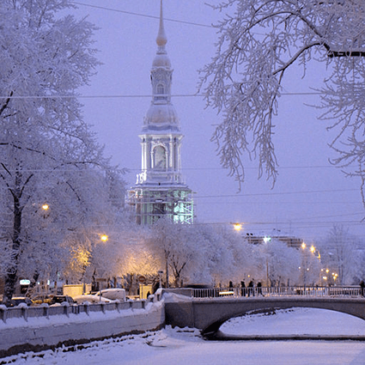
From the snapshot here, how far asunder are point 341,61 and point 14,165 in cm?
2039

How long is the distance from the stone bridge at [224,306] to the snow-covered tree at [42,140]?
17.9 meters

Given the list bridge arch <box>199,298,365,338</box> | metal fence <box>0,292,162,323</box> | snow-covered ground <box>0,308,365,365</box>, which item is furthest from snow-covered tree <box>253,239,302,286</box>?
metal fence <box>0,292,162,323</box>

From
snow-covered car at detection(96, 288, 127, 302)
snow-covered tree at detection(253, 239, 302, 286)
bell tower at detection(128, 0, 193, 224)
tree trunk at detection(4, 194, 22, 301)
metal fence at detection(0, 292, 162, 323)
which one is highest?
bell tower at detection(128, 0, 193, 224)

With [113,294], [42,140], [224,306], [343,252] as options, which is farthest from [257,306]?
[343,252]

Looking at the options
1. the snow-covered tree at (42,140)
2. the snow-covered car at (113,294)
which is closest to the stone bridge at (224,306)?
the snow-covered car at (113,294)

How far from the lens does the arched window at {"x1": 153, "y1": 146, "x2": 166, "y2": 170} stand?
136 meters

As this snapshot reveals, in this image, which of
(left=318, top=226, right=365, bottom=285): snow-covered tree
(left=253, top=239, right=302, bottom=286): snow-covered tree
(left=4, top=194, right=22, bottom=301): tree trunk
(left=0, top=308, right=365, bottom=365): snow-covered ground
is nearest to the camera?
(left=0, top=308, right=365, bottom=365): snow-covered ground

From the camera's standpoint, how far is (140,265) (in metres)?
78.9

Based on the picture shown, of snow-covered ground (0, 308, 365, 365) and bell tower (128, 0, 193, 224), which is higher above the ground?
bell tower (128, 0, 193, 224)

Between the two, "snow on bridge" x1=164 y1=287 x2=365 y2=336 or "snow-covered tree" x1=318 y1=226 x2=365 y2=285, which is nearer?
"snow on bridge" x1=164 y1=287 x2=365 y2=336

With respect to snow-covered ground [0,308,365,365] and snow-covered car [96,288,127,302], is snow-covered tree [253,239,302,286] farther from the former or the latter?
snow-covered ground [0,308,365,365]

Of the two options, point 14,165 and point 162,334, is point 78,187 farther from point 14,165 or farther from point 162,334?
point 162,334

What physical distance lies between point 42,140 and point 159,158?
105 m

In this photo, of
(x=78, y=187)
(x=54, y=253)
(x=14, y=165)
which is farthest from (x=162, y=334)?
(x=14, y=165)
